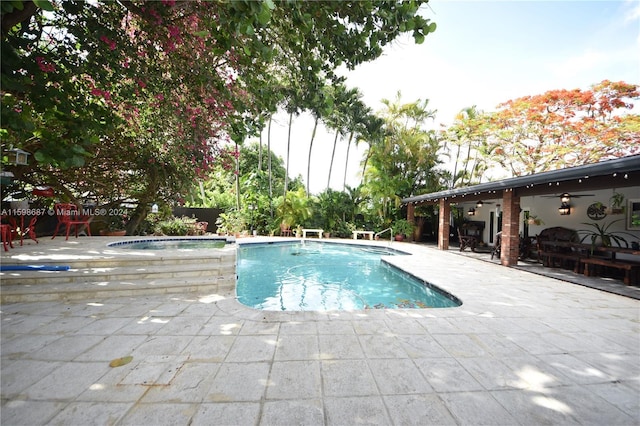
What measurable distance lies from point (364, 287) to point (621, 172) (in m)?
6.21

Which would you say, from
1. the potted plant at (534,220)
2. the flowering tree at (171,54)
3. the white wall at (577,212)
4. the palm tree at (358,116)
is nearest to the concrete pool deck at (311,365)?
the flowering tree at (171,54)

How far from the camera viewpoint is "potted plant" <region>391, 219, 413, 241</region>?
1669 centimetres

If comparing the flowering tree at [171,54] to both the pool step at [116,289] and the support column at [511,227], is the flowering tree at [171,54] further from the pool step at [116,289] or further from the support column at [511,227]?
the support column at [511,227]

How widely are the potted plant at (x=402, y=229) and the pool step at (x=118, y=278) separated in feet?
42.7

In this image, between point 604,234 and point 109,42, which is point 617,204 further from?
point 109,42

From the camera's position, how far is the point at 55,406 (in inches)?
77.1

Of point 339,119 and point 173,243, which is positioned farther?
point 339,119

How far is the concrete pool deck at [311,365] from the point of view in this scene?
198cm

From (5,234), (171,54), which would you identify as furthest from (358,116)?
(5,234)

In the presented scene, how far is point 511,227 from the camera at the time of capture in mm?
8609

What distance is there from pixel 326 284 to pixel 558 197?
34.2 feet

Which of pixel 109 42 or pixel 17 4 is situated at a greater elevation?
pixel 109 42

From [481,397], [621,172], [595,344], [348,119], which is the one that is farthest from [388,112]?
[481,397]

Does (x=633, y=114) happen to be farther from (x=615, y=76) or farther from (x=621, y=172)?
(x=621, y=172)
